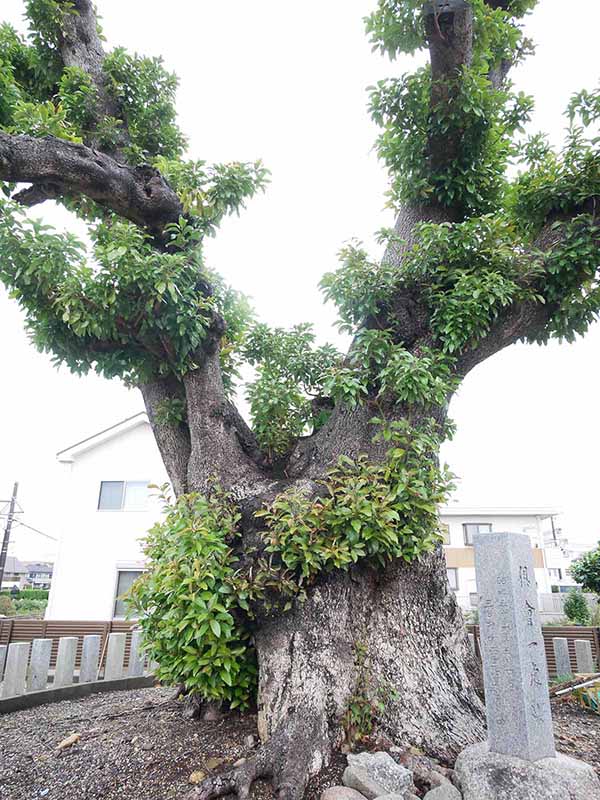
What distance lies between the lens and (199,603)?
3.03 meters

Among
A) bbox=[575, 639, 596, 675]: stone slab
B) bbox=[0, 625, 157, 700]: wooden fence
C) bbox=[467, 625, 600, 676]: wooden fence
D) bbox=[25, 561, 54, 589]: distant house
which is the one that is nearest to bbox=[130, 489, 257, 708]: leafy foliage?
bbox=[0, 625, 157, 700]: wooden fence

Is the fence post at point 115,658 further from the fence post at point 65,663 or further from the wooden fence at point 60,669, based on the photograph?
the fence post at point 65,663

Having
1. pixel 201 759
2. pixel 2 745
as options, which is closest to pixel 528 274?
pixel 201 759

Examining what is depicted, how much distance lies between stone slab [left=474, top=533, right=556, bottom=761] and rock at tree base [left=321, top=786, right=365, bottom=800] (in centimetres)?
87

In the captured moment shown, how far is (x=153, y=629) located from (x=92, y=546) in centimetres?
1045

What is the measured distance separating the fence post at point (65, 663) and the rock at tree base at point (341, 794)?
11.2 feet

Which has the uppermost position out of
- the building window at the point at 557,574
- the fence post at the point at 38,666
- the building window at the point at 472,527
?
the building window at the point at 472,527

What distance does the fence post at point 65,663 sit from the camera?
496cm

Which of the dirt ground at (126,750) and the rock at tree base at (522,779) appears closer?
the rock at tree base at (522,779)

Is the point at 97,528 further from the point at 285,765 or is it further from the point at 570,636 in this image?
the point at 285,765

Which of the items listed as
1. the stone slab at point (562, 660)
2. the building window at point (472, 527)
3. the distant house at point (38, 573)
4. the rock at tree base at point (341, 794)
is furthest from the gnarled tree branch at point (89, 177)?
the distant house at point (38, 573)

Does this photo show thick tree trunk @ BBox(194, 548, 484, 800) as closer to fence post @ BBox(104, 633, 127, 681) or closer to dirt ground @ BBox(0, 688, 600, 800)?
dirt ground @ BBox(0, 688, 600, 800)

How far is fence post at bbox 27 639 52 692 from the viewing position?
4867 millimetres

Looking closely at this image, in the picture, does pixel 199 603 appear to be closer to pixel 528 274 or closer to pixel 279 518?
pixel 279 518
